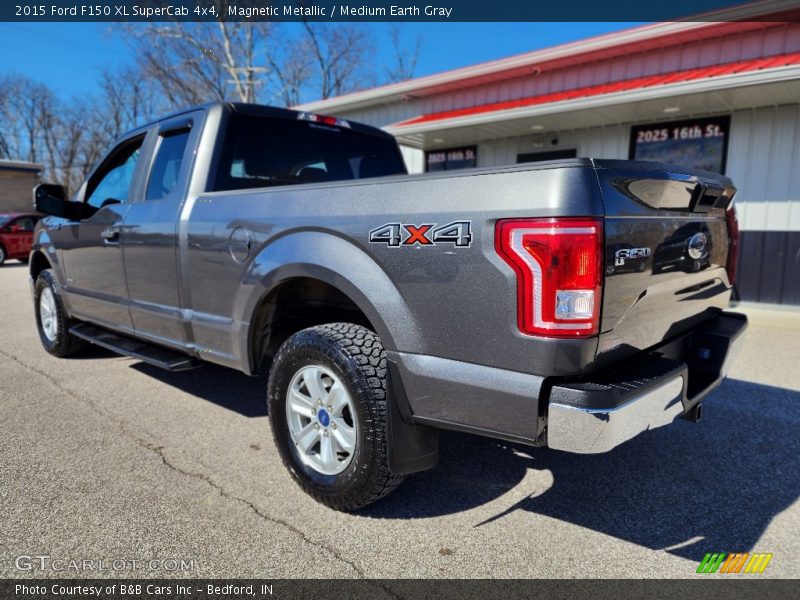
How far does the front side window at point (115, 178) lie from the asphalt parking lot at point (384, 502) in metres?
1.56

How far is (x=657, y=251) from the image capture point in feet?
7.28

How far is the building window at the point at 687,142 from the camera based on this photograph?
348 inches

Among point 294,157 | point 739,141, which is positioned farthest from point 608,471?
point 739,141

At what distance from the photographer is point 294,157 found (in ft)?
12.4

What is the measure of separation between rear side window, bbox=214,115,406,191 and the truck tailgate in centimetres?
233

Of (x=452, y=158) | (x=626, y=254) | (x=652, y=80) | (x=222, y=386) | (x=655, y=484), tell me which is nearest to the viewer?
(x=626, y=254)

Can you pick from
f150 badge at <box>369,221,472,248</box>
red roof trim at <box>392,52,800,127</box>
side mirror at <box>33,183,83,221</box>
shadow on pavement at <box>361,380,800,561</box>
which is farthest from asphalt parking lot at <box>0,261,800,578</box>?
red roof trim at <box>392,52,800,127</box>

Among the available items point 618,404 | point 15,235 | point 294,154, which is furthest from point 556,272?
point 15,235

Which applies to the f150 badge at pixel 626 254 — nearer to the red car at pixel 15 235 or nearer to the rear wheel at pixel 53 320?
the rear wheel at pixel 53 320

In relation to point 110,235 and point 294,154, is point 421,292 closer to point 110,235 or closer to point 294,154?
point 294,154

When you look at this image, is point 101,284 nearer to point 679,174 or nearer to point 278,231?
point 278,231

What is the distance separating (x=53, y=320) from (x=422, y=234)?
4659 mm
